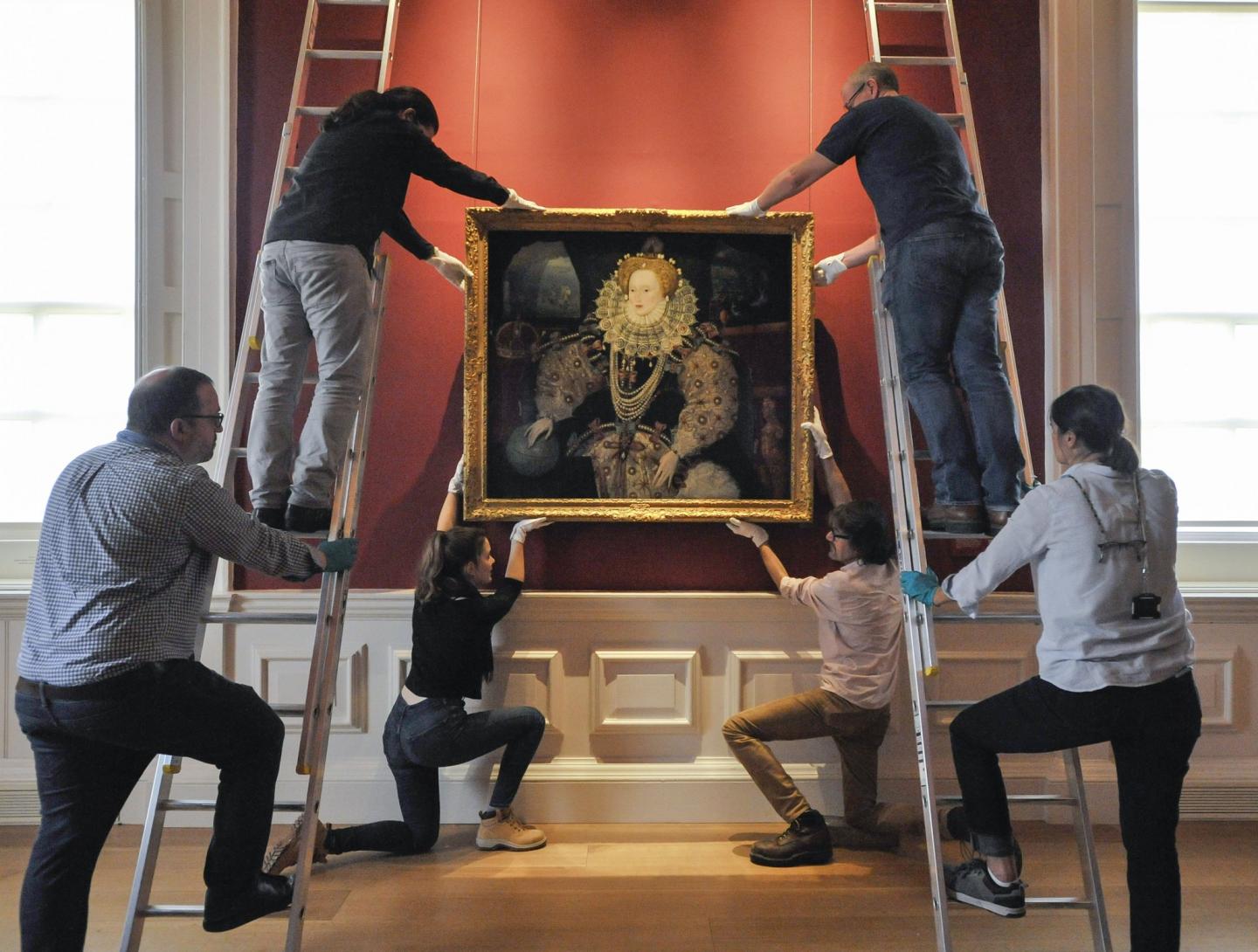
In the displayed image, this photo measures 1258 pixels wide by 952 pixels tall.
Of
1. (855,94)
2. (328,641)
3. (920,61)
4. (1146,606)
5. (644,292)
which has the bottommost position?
(328,641)

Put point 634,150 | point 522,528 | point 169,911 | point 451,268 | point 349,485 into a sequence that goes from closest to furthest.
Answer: point 169,911 → point 349,485 → point 451,268 → point 522,528 → point 634,150

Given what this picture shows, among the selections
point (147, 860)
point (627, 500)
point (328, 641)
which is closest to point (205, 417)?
point (328, 641)

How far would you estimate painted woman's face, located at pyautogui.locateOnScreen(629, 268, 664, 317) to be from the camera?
3.60m

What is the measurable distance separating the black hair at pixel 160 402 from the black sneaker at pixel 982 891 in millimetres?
2198

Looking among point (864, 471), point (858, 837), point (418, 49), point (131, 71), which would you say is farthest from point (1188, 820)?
point (131, 71)

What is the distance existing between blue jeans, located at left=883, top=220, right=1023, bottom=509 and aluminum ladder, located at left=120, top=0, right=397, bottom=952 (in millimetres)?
1567

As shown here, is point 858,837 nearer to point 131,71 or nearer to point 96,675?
point 96,675

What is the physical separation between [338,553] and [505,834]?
49.8 inches

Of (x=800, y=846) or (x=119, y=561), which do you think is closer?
(x=119, y=561)

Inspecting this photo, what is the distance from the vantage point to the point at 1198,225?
153 inches

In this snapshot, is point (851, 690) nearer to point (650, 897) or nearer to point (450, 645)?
point (650, 897)

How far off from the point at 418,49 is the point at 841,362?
1.97 m

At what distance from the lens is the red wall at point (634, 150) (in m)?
3.65

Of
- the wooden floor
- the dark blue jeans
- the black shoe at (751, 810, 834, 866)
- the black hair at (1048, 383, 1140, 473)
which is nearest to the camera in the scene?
the black hair at (1048, 383, 1140, 473)
